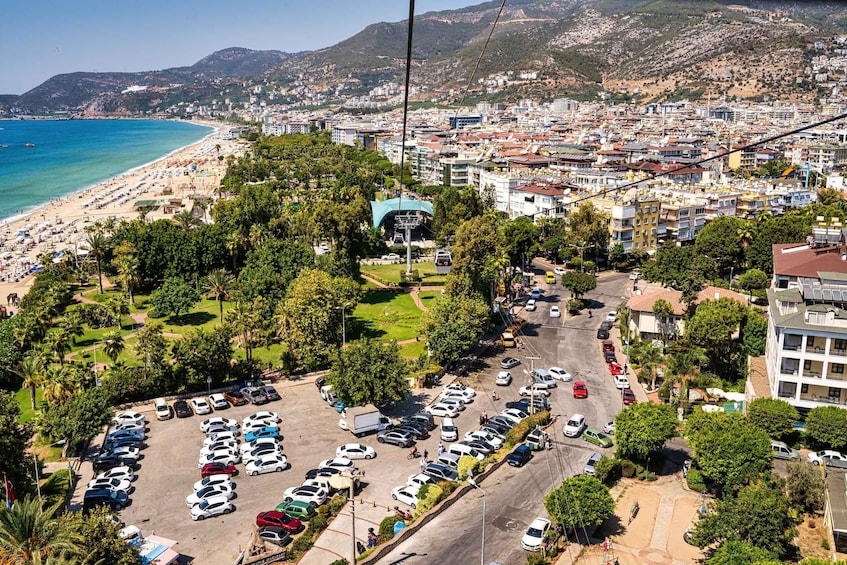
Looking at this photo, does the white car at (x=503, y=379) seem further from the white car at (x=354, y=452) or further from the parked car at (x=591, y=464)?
the white car at (x=354, y=452)

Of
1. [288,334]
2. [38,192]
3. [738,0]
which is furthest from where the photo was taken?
[38,192]

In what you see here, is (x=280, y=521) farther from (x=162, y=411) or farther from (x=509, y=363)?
(x=509, y=363)

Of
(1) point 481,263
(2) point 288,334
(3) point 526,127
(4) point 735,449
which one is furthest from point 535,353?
(3) point 526,127

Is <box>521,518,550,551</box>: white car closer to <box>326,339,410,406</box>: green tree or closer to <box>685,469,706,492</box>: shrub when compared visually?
<box>685,469,706,492</box>: shrub

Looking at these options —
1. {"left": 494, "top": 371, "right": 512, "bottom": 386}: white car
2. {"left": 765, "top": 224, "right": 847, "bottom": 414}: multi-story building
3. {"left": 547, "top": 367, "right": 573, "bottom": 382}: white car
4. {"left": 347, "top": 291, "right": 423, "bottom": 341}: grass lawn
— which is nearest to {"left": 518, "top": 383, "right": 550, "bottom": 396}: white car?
{"left": 494, "top": 371, "right": 512, "bottom": 386}: white car

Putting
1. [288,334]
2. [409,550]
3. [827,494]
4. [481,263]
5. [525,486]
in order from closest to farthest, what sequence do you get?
1. [409,550]
2. [827,494]
3. [525,486]
4. [288,334]
5. [481,263]

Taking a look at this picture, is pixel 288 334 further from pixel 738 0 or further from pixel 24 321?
pixel 738 0
